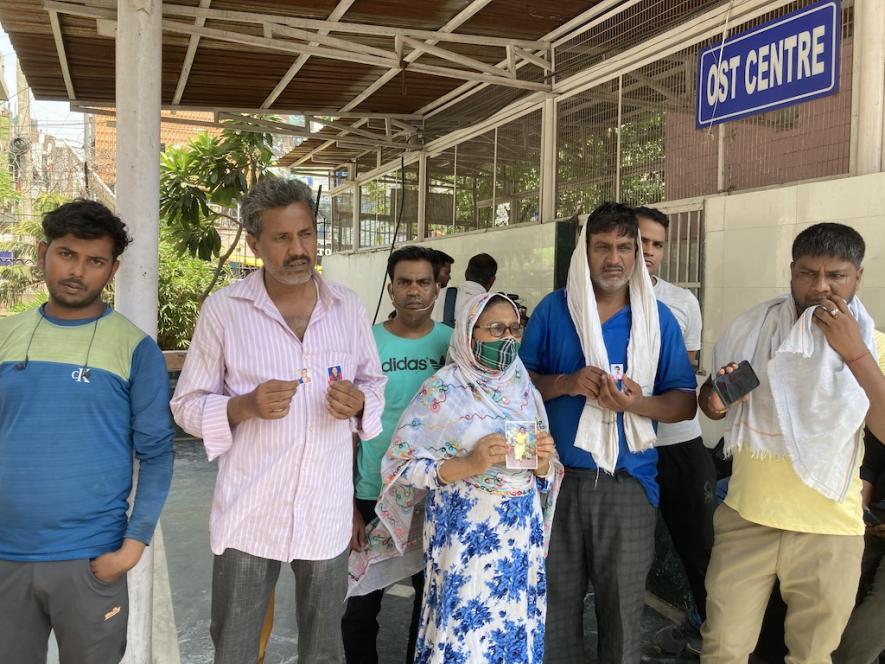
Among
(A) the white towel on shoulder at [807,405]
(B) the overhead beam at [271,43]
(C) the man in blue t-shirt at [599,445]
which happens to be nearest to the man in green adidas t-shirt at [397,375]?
(C) the man in blue t-shirt at [599,445]

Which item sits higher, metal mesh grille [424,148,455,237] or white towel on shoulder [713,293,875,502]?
metal mesh grille [424,148,455,237]

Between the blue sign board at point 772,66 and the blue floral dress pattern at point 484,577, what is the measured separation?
105 inches

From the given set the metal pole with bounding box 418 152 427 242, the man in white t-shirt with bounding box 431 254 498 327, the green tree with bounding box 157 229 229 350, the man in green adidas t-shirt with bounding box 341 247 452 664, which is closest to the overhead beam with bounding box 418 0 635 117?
the metal pole with bounding box 418 152 427 242

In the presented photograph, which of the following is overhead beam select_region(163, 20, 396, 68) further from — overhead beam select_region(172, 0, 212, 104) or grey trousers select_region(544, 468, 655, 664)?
grey trousers select_region(544, 468, 655, 664)

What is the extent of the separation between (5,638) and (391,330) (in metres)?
1.71

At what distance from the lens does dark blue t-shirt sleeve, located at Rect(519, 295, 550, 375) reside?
9.40 ft

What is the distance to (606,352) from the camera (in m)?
2.65

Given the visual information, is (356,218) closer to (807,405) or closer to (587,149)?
(587,149)

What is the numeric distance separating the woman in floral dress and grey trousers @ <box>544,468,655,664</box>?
9cm

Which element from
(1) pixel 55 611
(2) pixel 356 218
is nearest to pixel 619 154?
(1) pixel 55 611

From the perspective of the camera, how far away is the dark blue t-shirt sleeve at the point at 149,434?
219 cm

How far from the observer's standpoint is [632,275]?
272 centimetres

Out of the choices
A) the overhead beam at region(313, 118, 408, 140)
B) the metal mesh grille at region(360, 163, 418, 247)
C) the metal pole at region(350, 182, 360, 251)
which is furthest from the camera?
the metal pole at region(350, 182, 360, 251)

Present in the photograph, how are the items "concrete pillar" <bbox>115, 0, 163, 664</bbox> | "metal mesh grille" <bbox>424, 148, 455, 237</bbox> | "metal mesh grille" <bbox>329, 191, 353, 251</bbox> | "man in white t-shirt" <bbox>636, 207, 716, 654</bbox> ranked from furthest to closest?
"metal mesh grille" <bbox>329, 191, 353, 251</bbox>, "metal mesh grille" <bbox>424, 148, 455, 237</bbox>, "man in white t-shirt" <bbox>636, 207, 716, 654</bbox>, "concrete pillar" <bbox>115, 0, 163, 664</bbox>
